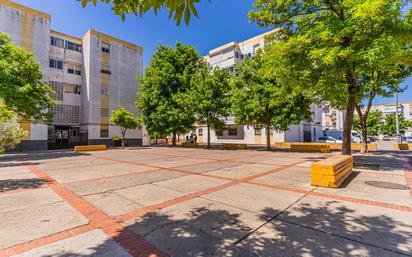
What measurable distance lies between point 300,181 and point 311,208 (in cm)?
307

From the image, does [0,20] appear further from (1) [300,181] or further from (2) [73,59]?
(1) [300,181]

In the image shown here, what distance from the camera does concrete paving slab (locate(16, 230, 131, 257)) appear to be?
323cm

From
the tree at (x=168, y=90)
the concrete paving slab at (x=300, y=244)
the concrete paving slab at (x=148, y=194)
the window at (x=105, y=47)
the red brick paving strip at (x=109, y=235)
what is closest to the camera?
the concrete paving slab at (x=300, y=244)

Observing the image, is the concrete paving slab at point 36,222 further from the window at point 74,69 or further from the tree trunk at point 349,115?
the window at point 74,69

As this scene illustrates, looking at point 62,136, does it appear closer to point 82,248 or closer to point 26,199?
point 26,199

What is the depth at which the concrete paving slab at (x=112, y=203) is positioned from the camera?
509 cm

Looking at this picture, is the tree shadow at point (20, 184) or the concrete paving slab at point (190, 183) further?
the tree shadow at point (20, 184)

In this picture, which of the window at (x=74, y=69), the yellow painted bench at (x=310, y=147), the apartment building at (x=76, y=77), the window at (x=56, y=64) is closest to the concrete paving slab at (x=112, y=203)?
the yellow painted bench at (x=310, y=147)

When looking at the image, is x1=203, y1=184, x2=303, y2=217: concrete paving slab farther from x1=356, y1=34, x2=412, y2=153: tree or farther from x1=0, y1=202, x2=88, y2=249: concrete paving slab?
x1=356, y1=34, x2=412, y2=153: tree

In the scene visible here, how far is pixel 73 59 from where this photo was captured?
33.0m

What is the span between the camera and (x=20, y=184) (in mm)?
7938

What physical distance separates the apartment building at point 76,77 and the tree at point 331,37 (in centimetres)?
2902

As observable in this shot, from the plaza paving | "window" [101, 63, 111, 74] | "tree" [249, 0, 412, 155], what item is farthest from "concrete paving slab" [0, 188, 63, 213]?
"window" [101, 63, 111, 74]

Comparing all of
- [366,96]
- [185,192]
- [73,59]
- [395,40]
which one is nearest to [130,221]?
[185,192]
